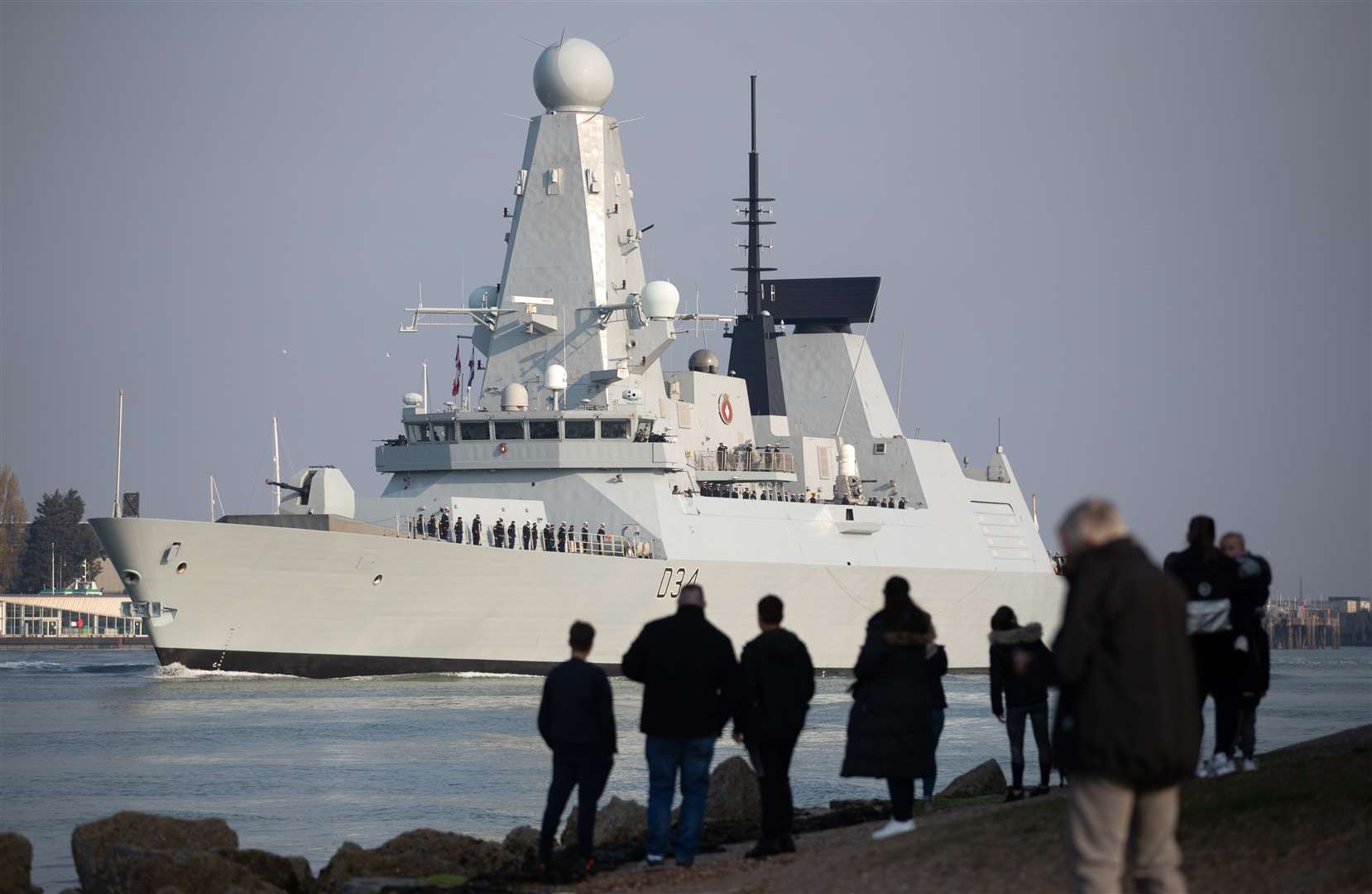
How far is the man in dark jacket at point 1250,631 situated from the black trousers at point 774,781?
9.31ft

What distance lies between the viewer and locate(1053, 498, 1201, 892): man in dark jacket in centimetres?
561

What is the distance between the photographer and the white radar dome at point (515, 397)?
33938mm

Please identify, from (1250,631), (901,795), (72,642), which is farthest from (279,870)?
(72,642)

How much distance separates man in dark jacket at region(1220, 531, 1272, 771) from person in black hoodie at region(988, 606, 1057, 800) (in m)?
1.28

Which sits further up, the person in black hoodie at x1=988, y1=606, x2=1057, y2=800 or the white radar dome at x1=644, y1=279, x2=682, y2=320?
the white radar dome at x1=644, y1=279, x2=682, y2=320

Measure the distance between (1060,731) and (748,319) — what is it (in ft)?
122

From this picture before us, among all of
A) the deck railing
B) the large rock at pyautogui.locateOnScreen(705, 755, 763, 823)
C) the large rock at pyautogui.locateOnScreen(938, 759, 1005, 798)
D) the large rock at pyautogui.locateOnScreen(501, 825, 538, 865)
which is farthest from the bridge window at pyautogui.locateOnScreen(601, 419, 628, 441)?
the large rock at pyautogui.locateOnScreen(501, 825, 538, 865)

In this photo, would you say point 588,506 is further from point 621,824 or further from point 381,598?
point 621,824

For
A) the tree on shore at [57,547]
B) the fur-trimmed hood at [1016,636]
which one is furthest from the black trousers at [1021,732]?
the tree on shore at [57,547]

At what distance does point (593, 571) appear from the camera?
3141 centimetres

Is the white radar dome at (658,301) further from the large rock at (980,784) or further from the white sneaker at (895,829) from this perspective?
the white sneaker at (895,829)

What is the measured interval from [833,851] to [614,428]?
24758mm

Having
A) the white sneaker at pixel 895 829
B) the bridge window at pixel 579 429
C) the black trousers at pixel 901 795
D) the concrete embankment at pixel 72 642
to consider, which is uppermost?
the bridge window at pixel 579 429

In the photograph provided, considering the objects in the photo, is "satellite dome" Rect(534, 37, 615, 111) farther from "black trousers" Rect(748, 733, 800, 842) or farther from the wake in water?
"black trousers" Rect(748, 733, 800, 842)
